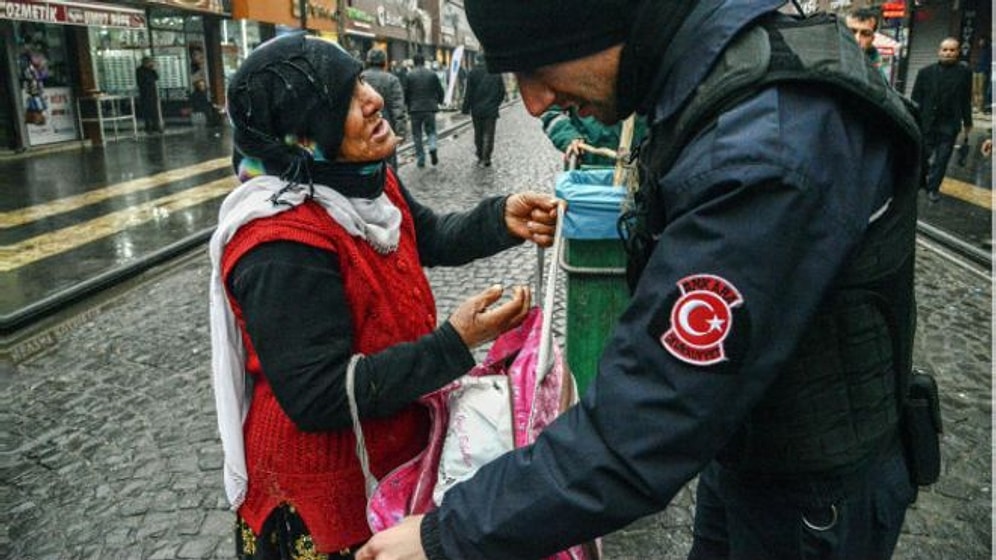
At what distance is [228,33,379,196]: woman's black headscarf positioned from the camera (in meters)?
1.66

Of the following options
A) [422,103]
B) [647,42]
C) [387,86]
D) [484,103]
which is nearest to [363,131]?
[647,42]

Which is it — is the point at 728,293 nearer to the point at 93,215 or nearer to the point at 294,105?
the point at 294,105

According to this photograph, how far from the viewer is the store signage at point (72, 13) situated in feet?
41.0

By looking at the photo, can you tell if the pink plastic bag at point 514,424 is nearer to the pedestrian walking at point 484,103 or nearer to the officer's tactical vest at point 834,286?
the officer's tactical vest at point 834,286

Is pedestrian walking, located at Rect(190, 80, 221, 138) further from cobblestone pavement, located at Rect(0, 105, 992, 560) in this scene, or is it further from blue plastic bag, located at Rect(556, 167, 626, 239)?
blue plastic bag, located at Rect(556, 167, 626, 239)

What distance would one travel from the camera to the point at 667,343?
0.99 m

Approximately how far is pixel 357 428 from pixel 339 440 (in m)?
0.16

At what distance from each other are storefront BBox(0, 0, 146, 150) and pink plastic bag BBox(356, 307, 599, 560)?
14.4m

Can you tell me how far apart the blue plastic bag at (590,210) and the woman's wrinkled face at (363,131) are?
4.60 ft

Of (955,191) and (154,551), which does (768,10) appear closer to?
(154,551)

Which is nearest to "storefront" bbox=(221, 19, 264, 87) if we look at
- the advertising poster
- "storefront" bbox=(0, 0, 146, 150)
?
"storefront" bbox=(0, 0, 146, 150)

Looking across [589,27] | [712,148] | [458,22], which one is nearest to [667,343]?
[712,148]

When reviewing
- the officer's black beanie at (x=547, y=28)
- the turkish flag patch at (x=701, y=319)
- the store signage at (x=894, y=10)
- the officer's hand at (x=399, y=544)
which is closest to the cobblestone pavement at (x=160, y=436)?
the officer's hand at (x=399, y=544)

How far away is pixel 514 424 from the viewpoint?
62.6 inches
